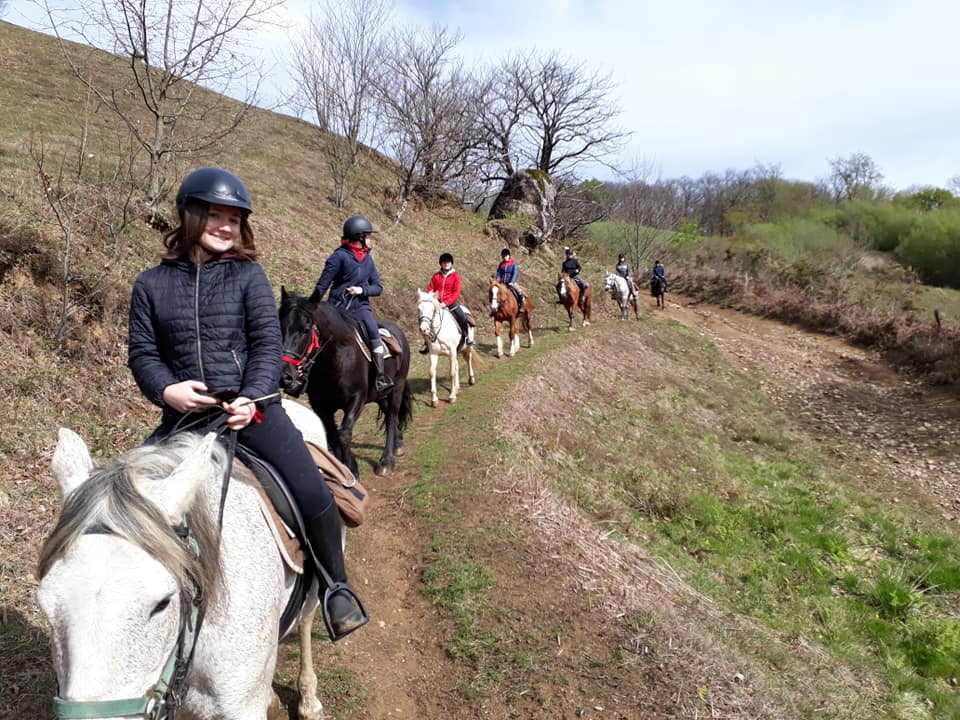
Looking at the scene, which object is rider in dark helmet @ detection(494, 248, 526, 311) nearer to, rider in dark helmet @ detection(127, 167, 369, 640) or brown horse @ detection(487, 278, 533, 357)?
brown horse @ detection(487, 278, 533, 357)

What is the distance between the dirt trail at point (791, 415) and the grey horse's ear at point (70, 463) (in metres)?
2.92

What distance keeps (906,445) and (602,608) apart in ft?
44.9

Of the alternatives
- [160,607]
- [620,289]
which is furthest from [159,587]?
[620,289]

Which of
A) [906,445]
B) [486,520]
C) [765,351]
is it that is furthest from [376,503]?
[765,351]

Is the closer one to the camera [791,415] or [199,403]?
[199,403]

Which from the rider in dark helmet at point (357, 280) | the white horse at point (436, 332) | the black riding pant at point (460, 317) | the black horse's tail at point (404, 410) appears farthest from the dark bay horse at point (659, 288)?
the rider in dark helmet at point (357, 280)

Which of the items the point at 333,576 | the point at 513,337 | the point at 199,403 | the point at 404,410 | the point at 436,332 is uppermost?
the point at 199,403

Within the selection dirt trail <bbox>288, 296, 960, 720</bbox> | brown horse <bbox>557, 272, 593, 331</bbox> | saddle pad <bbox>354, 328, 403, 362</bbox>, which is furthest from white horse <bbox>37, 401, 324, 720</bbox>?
brown horse <bbox>557, 272, 593, 331</bbox>

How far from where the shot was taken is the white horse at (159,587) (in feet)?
5.09

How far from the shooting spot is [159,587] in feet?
5.45

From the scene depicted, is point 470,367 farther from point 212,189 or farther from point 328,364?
point 212,189

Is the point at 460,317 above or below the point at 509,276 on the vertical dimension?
below

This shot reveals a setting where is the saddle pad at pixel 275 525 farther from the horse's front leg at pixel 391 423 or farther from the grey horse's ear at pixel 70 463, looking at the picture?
the horse's front leg at pixel 391 423

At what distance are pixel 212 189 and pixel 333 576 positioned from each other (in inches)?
77.0
